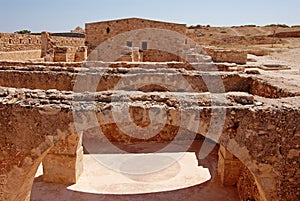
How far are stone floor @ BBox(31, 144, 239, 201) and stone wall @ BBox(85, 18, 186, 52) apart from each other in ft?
53.3

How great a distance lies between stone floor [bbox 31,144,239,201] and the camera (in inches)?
292

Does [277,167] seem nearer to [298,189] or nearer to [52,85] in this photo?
[298,189]

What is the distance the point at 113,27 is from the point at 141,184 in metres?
18.2

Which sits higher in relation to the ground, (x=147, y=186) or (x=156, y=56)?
(x=156, y=56)

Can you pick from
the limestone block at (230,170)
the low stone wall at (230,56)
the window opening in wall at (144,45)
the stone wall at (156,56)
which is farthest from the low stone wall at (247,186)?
the window opening in wall at (144,45)

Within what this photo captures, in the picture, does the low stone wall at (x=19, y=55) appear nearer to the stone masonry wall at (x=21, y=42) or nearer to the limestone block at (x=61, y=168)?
the stone masonry wall at (x=21, y=42)

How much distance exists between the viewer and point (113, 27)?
24.0 meters

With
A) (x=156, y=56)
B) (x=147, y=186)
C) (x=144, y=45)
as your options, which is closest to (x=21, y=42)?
(x=144, y=45)

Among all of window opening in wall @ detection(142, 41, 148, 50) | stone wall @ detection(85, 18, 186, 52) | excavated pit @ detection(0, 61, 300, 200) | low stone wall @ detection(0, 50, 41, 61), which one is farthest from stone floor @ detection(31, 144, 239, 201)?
stone wall @ detection(85, 18, 186, 52)

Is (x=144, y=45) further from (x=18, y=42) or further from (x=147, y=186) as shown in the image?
A: (x=147, y=186)

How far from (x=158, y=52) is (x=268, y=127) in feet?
60.9

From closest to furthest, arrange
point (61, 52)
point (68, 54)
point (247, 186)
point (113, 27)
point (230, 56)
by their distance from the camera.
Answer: point (247, 186)
point (230, 56)
point (61, 52)
point (68, 54)
point (113, 27)

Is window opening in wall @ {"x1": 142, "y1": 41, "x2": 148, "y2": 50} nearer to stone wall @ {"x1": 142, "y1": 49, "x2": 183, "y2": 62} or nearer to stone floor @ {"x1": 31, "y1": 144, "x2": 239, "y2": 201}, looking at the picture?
stone wall @ {"x1": 142, "y1": 49, "x2": 183, "y2": 62}

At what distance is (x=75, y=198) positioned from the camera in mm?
7328
